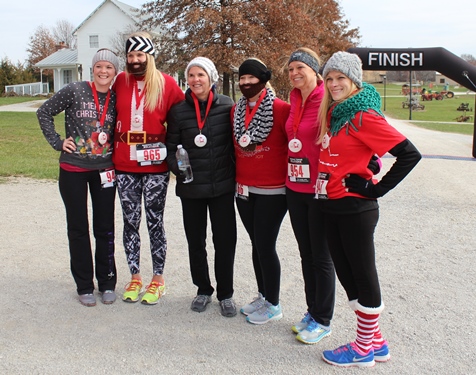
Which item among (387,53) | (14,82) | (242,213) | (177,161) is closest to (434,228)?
(387,53)

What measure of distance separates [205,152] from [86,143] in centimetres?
103

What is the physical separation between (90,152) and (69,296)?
136cm

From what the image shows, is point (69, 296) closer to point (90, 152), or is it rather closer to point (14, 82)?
point (90, 152)

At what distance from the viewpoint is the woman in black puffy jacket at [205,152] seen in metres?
4.03

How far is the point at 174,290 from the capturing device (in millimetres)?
4789

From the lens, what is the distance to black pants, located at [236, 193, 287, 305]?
12.8ft

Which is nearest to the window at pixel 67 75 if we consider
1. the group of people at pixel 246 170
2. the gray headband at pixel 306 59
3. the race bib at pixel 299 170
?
the group of people at pixel 246 170

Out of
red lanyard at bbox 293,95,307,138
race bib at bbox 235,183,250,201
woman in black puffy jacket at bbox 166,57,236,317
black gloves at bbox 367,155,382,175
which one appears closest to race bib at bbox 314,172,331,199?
black gloves at bbox 367,155,382,175

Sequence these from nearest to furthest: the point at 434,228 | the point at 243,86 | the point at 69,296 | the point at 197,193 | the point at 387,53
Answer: the point at 243,86, the point at 197,193, the point at 69,296, the point at 434,228, the point at 387,53

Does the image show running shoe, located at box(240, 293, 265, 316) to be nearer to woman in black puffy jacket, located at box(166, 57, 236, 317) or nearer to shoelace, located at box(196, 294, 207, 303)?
woman in black puffy jacket, located at box(166, 57, 236, 317)

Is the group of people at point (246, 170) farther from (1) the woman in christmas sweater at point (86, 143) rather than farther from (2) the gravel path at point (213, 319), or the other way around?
(2) the gravel path at point (213, 319)

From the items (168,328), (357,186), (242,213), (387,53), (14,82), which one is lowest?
(168,328)

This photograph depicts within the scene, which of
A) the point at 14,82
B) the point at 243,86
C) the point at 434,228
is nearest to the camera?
the point at 243,86

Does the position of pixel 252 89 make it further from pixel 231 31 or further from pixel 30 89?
pixel 30 89
